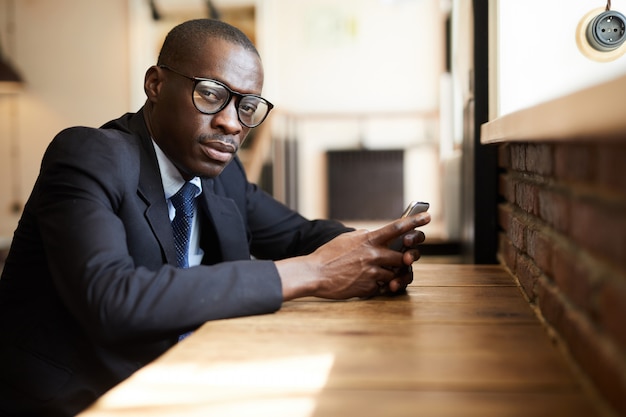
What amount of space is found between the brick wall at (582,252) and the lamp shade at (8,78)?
693 cm

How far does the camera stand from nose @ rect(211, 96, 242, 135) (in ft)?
5.56

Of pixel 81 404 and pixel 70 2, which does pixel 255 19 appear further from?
pixel 81 404

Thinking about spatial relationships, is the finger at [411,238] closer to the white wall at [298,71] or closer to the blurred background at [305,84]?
the blurred background at [305,84]

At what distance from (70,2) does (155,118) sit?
6.63 metres

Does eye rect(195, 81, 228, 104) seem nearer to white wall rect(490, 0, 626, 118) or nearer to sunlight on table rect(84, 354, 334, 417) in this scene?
white wall rect(490, 0, 626, 118)

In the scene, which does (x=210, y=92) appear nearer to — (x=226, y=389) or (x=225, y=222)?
(x=225, y=222)

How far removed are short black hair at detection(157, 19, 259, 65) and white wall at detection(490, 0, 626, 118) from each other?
2.37 feet

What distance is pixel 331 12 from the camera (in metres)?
7.37

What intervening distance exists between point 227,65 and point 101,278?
0.69m

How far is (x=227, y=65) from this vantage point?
1702 millimetres

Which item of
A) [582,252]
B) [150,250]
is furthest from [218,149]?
[582,252]

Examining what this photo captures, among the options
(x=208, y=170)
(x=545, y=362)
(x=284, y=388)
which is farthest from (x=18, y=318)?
(x=545, y=362)

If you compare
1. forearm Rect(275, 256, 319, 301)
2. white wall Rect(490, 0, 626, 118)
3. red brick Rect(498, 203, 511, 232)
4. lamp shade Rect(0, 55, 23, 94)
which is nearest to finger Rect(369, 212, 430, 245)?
forearm Rect(275, 256, 319, 301)

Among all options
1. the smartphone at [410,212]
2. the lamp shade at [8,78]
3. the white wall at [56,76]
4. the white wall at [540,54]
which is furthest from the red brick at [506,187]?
the lamp shade at [8,78]
